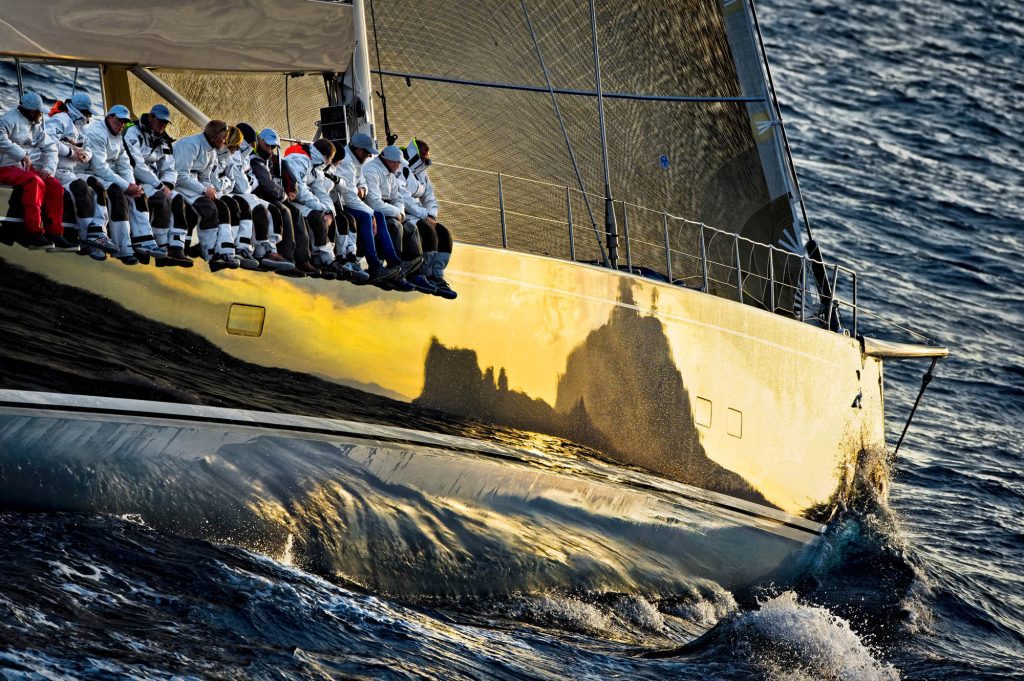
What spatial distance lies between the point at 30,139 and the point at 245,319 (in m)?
1.52

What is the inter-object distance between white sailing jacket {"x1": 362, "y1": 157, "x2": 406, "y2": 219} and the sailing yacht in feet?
1.58

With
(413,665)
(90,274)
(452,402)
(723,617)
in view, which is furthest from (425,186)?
(723,617)

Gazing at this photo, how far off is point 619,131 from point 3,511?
7.12 meters

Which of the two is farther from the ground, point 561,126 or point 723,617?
point 561,126

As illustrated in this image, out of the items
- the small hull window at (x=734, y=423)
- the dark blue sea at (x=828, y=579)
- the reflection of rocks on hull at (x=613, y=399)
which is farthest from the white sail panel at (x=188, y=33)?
the small hull window at (x=734, y=423)

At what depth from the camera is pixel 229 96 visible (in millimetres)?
12539

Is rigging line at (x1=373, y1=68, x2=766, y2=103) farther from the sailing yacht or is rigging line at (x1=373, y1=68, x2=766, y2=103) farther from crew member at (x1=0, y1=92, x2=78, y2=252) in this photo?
crew member at (x1=0, y1=92, x2=78, y2=252)

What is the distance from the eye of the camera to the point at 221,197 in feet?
25.0

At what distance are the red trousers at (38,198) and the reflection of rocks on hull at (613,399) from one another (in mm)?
2486

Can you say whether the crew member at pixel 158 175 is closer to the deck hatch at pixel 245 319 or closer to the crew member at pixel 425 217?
the deck hatch at pixel 245 319

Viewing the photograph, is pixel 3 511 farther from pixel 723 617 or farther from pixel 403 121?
pixel 403 121

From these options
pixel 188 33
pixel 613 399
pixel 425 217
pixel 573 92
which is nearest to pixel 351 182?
pixel 425 217

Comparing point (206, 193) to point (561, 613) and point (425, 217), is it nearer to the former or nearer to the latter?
point (425, 217)

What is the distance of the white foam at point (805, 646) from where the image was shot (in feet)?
30.0
